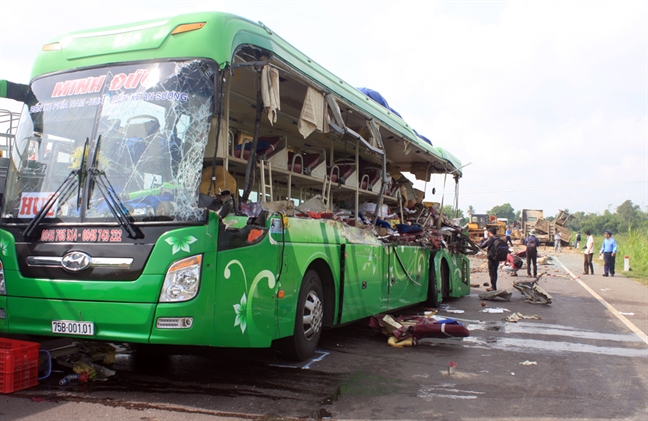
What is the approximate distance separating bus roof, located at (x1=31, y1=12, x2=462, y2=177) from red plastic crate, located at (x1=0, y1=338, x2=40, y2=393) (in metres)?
2.68

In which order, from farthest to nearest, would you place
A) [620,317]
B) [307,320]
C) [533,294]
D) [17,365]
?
1. [533,294]
2. [620,317]
3. [307,320]
4. [17,365]

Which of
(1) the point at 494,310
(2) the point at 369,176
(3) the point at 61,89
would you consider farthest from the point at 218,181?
(1) the point at 494,310

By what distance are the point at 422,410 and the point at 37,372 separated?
3.56 meters

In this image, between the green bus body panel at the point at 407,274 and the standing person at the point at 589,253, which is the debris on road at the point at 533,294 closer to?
the green bus body panel at the point at 407,274

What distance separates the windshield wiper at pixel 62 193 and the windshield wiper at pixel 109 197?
0.11m

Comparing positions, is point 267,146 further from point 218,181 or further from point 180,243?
point 180,243

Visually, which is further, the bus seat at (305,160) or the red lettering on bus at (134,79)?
the bus seat at (305,160)

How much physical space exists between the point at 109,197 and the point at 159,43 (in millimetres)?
1514

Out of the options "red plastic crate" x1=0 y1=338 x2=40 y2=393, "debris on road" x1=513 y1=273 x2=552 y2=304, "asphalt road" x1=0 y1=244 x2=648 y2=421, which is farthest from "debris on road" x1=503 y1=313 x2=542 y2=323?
"red plastic crate" x1=0 y1=338 x2=40 y2=393

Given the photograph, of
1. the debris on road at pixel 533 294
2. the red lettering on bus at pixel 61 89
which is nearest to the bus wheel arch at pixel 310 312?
the red lettering on bus at pixel 61 89

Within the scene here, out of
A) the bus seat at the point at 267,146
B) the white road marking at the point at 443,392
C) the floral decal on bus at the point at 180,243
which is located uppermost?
the bus seat at the point at 267,146

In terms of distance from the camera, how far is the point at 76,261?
4969mm

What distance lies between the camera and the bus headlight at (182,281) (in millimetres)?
4742

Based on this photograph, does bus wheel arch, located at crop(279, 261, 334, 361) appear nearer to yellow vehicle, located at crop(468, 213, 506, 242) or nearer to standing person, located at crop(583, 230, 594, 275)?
standing person, located at crop(583, 230, 594, 275)
